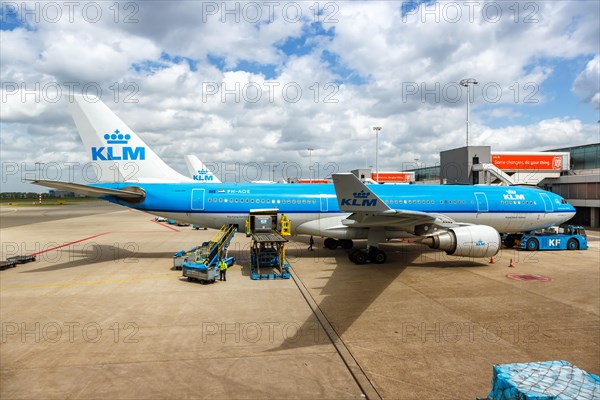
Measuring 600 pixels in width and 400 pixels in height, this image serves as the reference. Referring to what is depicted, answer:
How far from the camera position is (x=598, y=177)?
35719mm

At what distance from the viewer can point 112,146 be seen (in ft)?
65.8

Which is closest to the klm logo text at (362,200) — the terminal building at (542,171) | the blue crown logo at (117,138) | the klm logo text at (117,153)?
the klm logo text at (117,153)

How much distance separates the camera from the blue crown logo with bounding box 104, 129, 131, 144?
65.4 feet

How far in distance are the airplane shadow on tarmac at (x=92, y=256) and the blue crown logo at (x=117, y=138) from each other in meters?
6.95

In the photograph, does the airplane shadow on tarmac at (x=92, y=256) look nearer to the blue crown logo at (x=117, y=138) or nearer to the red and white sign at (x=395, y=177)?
the blue crown logo at (x=117, y=138)

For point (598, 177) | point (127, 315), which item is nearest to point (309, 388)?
point (127, 315)

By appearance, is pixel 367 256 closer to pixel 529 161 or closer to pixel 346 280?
pixel 346 280

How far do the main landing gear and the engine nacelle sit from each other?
2.97 m

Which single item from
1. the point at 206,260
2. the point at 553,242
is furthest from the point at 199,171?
the point at 553,242

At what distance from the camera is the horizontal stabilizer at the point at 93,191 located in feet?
49.6

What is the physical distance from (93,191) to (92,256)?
278 inches

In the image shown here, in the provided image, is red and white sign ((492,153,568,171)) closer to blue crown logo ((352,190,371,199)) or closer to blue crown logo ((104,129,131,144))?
blue crown logo ((352,190,371,199))

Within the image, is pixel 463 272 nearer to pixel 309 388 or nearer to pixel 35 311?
pixel 309 388

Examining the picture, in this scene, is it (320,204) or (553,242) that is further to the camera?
(553,242)
